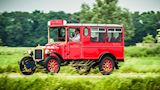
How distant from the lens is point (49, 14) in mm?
36812

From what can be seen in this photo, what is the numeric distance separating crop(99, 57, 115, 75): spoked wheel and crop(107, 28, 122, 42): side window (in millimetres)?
686

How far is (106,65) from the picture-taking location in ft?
56.7

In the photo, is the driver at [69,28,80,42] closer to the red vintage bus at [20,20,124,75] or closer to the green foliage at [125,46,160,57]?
the red vintage bus at [20,20,124,75]

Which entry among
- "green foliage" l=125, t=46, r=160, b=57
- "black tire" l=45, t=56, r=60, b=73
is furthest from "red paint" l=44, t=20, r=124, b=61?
"green foliage" l=125, t=46, r=160, b=57

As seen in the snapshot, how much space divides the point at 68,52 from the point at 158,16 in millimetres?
30365

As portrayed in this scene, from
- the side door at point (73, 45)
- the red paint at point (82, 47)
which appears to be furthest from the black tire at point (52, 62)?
the side door at point (73, 45)

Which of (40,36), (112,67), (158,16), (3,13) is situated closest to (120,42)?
(112,67)

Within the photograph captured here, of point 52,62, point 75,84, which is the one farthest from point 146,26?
point 75,84

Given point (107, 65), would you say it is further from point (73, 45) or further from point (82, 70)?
point (73, 45)

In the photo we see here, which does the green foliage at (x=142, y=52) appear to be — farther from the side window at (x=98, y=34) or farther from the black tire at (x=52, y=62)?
the black tire at (x=52, y=62)

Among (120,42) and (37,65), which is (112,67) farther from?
(37,65)

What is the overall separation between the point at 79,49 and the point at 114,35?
4.76 ft

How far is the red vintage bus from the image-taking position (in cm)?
1627

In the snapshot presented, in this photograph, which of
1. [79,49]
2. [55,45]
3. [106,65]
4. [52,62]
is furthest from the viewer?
[106,65]
